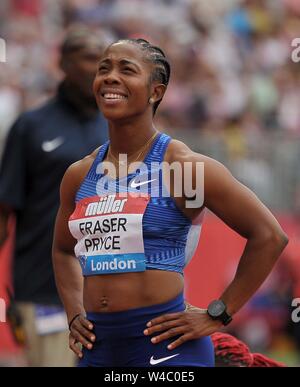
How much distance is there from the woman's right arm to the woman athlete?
0.07 meters

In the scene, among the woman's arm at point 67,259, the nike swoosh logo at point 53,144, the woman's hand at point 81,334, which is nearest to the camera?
the woman's hand at point 81,334

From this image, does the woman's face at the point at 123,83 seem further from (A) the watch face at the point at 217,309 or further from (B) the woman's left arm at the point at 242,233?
(A) the watch face at the point at 217,309

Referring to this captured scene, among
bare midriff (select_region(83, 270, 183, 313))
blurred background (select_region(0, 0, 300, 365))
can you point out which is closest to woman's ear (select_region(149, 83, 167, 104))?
bare midriff (select_region(83, 270, 183, 313))

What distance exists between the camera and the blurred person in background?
7.29m

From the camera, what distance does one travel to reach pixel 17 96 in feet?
41.9

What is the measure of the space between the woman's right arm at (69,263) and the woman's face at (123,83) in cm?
42

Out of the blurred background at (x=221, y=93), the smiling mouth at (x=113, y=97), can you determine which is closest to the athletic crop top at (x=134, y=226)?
the smiling mouth at (x=113, y=97)

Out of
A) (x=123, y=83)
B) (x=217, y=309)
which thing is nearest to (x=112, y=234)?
(x=217, y=309)

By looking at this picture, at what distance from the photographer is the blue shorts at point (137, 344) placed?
5023 millimetres

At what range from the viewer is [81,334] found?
522 cm

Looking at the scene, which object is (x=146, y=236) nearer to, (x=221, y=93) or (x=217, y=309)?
(x=217, y=309)

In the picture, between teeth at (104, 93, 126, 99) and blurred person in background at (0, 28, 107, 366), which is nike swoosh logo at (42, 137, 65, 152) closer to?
blurred person in background at (0, 28, 107, 366)

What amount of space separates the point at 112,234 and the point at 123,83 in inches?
26.4

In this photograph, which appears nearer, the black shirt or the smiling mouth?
the smiling mouth
